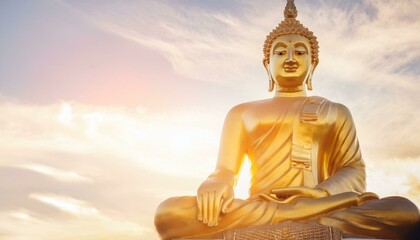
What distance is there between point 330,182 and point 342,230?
73 centimetres

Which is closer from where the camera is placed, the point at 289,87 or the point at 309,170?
the point at 309,170

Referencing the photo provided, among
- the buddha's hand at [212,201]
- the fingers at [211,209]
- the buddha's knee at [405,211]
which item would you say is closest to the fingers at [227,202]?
the buddha's hand at [212,201]

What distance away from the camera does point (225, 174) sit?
620cm

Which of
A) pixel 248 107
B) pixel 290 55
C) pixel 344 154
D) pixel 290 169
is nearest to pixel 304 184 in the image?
pixel 290 169

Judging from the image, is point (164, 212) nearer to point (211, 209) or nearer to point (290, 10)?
point (211, 209)

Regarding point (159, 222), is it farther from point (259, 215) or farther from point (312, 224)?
point (312, 224)

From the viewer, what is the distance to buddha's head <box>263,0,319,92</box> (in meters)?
6.89

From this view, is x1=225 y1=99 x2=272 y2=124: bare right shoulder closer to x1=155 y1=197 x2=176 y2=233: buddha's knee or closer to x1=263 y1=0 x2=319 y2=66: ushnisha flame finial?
x1=263 y1=0 x2=319 y2=66: ushnisha flame finial

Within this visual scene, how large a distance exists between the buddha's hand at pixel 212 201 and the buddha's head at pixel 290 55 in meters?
1.86

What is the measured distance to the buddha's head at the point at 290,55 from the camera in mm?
6887

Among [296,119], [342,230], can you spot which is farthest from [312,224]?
[296,119]

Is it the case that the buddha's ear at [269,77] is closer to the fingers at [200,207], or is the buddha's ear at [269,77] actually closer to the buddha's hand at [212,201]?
the buddha's hand at [212,201]

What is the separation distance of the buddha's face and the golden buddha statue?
0.01m

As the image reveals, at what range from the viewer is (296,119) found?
21.4 ft
